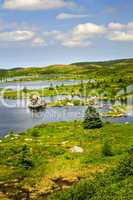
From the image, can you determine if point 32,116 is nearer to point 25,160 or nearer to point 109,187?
point 25,160

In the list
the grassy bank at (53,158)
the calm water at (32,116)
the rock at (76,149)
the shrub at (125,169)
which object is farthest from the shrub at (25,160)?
the calm water at (32,116)

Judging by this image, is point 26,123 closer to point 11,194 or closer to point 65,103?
point 65,103

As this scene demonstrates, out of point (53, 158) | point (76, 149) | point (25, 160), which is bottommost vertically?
point (53, 158)

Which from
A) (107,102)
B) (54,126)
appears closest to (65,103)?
(107,102)

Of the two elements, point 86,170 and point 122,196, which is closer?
point 122,196

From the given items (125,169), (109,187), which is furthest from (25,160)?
(109,187)

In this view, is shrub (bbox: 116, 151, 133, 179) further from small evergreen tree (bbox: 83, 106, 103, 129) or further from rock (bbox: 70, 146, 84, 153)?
small evergreen tree (bbox: 83, 106, 103, 129)

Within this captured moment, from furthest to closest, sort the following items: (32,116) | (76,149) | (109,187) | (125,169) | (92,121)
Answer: (32,116) → (92,121) → (76,149) → (125,169) → (109,187)
